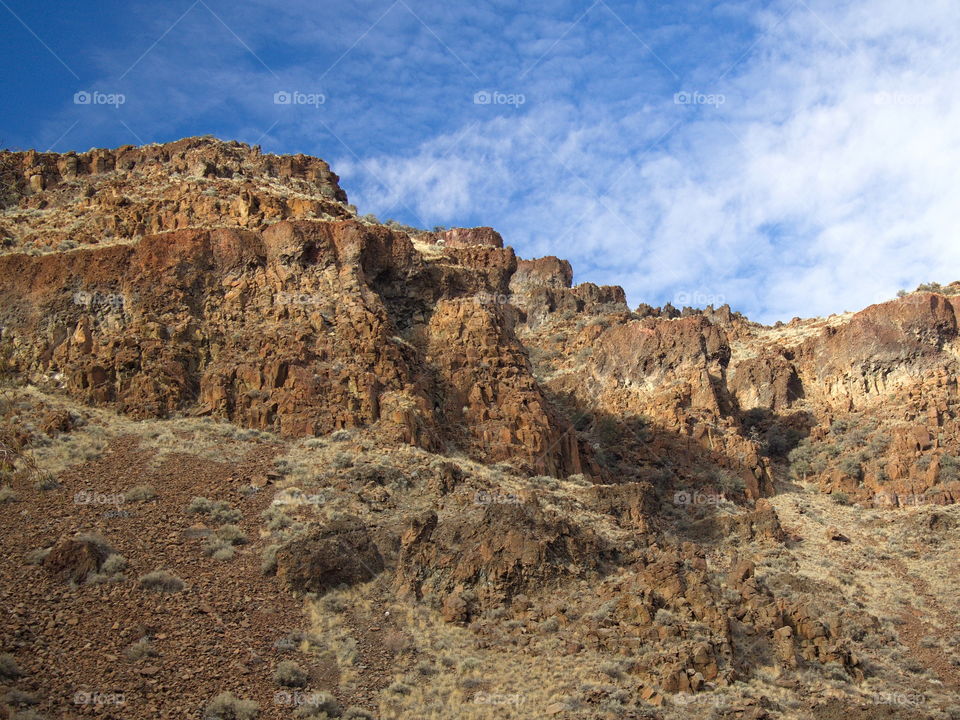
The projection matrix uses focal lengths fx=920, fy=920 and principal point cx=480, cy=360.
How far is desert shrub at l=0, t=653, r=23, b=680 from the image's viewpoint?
1507cm

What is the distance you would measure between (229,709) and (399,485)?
10.2 meters

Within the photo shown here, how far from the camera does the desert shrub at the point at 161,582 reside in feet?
62.7

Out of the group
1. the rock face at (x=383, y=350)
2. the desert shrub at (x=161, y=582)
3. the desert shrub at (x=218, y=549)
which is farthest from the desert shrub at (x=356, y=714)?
the rock face at (x=383, y=350)

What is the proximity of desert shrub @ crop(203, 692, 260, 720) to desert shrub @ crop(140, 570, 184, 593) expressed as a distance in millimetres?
3827

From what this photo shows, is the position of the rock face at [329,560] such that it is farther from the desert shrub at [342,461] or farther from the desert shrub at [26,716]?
the desert shrub at [26,716]

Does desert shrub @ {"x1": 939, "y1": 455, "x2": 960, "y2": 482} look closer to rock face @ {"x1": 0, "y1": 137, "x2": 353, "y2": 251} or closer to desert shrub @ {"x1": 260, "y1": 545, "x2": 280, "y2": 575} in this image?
rock face @ {"x1": 0, "y1": 137, "x2": 353, "y2": 251}

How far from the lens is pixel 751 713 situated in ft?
58.3

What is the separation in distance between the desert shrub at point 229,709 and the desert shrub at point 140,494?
8133 millimetres

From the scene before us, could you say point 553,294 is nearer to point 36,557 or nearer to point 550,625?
point 550,625

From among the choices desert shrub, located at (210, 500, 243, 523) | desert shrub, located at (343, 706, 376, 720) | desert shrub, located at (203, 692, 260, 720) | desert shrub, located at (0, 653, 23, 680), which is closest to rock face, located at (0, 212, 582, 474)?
desert shrub, located at (210, 500, 243, 523)

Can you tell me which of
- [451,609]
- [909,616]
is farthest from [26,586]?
[909,616]

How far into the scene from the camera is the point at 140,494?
2291 centimetres

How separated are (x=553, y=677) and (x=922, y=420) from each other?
3072cm

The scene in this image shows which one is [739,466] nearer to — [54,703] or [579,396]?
[579,396]
